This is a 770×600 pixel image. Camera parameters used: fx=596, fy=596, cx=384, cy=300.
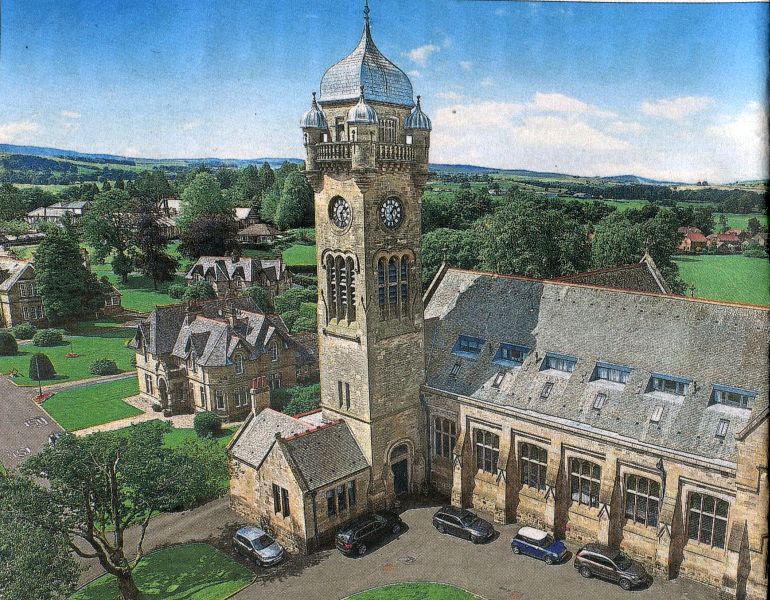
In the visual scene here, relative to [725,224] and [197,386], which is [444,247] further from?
[197,386]

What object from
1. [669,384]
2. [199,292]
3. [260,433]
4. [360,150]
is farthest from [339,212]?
[199,292]

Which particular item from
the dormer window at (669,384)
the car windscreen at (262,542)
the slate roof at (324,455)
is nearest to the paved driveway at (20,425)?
the car windscreen at (262,542)

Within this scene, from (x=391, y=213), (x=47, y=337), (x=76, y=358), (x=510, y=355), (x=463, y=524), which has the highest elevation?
(x=391, y=213)

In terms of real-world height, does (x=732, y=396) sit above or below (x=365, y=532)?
above

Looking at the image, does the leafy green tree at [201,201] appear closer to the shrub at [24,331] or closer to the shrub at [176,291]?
the shrub at [176,291]

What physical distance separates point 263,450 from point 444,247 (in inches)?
2540

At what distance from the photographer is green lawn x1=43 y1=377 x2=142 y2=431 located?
5269cm

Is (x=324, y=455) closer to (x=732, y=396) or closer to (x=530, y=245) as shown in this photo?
(x=732, y=396)

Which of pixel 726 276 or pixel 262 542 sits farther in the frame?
pixel 726 276

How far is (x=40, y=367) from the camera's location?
5450 cm

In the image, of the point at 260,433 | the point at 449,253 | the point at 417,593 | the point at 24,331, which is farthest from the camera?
the point at 449,253

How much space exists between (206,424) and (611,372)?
115 ft

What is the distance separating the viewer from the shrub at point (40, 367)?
54156mm

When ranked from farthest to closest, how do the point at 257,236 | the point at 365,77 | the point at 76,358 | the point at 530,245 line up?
the point at 257,236, the point at 530,245, the point at 76,358, the point at 365,77
